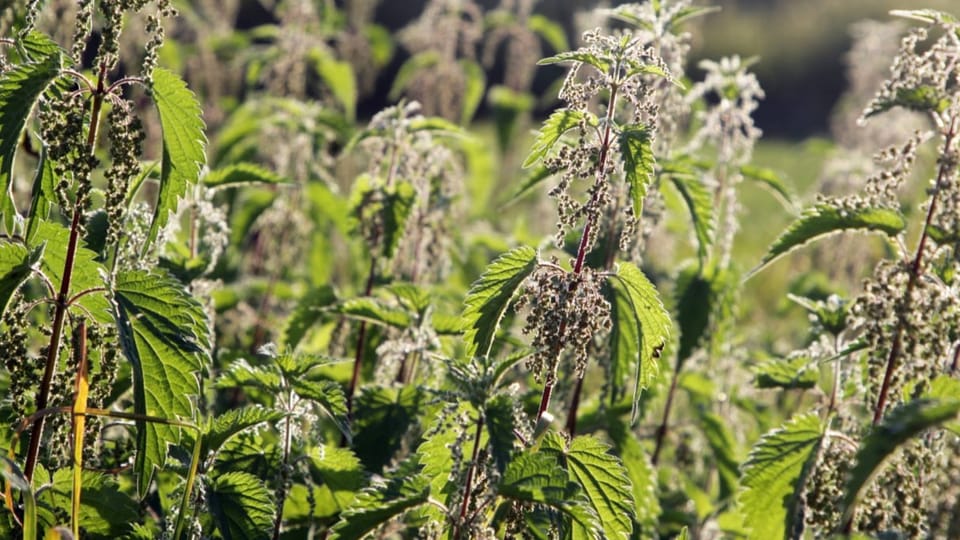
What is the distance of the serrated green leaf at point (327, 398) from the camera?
8.82ft

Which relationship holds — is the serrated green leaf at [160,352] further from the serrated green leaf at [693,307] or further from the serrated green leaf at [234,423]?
the serrated green leaf at [693,307]

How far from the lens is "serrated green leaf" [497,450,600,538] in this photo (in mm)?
2268

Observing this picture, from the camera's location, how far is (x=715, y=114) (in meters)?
4.25

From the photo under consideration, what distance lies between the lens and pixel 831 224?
2.78 m

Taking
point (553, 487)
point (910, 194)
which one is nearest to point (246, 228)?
point (553, 487)

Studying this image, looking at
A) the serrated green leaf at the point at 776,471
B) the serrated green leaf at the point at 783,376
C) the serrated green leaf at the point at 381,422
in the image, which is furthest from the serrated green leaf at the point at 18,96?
the serrated green leaf at the point at 783,376

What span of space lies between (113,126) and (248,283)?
2730 mm

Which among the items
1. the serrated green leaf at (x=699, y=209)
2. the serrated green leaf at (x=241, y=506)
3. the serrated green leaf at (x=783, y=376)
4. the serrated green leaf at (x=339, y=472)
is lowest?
the serrated green leaf at (x=241, y=506)

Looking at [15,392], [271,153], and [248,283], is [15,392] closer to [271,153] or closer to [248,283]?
[248,283]

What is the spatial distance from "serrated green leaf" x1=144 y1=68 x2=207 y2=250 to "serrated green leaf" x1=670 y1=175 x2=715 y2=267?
5.87ft

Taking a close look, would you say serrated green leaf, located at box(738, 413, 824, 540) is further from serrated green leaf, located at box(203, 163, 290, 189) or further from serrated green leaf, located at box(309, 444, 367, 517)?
serrated green leaf, located at box(203, 163, 290, 189)

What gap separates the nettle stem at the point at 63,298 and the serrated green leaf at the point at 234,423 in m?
0.41

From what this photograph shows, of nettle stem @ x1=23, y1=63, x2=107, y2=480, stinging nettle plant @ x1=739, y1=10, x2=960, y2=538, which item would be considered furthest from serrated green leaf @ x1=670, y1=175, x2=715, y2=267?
nettle stem @ x1=23, y1=63, x2=107, y2=480

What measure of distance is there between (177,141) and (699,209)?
6.14 ft
